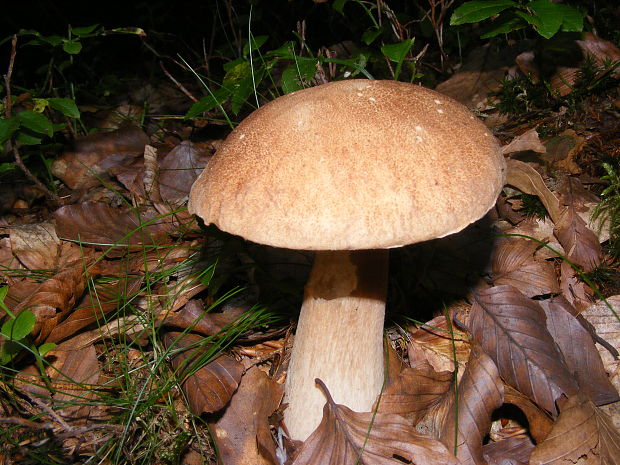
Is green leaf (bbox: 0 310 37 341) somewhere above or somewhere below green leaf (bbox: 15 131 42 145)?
below

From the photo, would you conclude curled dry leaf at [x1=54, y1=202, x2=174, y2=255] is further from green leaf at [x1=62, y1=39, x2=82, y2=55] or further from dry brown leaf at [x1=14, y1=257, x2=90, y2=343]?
green leaf at [x1=62, y1=39, x2=82, y2=55]

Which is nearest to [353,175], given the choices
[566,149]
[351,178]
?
[351,178]

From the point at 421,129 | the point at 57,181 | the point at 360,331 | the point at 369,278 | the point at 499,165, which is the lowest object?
the point at 57,181

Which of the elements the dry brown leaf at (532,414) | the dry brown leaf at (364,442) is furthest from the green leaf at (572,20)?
the dry brown leaf at (364,442)

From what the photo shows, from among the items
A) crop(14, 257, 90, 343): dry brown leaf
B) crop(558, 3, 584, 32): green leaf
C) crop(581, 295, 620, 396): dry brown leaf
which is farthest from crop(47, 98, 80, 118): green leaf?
crop(581, 295, 620, 396): dry brown leaf

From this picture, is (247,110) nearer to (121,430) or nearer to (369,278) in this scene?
(369,278)

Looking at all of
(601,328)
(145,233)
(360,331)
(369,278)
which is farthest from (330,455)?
(145,233)
